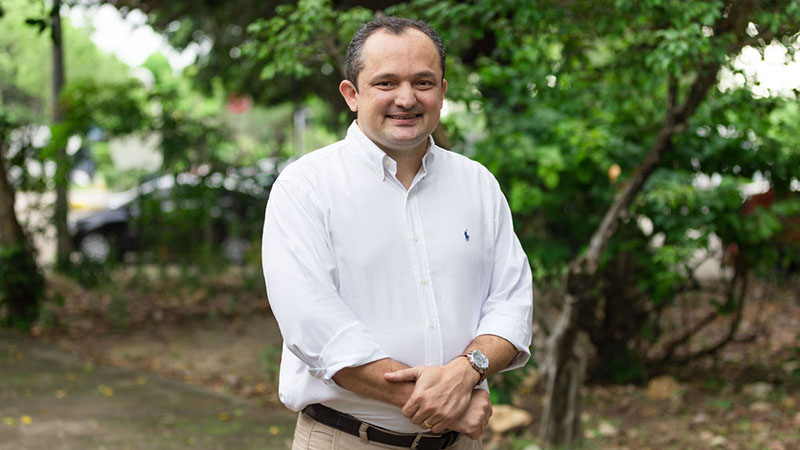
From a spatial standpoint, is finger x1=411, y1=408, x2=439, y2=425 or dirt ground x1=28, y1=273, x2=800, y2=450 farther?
dirt ground x1=28, y1=273, x2=800, y2=450

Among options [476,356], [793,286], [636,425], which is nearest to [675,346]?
[636,425]

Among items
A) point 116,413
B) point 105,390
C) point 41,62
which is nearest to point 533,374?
point 116,413

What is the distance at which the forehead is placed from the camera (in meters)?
2.30

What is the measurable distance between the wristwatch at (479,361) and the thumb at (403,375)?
6.0 inches

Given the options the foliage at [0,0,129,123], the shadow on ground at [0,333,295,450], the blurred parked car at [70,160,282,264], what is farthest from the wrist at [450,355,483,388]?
the foliage at [0,0,129,123]

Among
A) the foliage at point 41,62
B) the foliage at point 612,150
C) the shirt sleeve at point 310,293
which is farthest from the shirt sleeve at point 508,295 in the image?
the foliage at point 41,62

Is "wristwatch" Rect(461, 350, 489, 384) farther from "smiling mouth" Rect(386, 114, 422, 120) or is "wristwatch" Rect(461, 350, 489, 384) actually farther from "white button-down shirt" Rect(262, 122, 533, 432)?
"smiling mouth" Rect(386, 114, 422, 120)

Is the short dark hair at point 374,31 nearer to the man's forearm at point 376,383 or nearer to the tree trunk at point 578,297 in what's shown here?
the man's forearm at point 376,383

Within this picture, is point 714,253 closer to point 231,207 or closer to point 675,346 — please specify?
point 675,346

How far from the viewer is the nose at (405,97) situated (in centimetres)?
229

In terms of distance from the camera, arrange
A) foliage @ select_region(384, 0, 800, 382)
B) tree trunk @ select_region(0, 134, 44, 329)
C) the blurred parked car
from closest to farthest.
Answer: foliage @ select_region(384, 0, 800, 382) → tree trunk @ select_region(0, 134, 44, 329) → the blurred parked car

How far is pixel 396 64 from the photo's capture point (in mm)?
2301

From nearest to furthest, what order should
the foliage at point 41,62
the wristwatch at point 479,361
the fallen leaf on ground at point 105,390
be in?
the wristwatch at point 479,361, the fallen leaf on ground at point 105,390, the foliage at point 41,62

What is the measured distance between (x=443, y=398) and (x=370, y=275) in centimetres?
36
